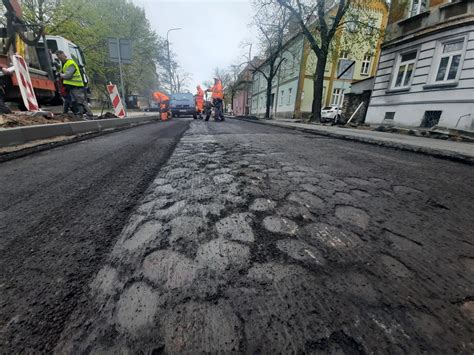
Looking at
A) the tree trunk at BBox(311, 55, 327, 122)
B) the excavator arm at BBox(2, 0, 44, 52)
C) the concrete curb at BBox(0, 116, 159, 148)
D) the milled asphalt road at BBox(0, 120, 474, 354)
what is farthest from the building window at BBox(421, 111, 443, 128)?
the excavator arm at BBox(2, 0, 44, 52)

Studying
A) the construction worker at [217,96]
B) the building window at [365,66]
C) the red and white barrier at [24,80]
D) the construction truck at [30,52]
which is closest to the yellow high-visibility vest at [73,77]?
the construction truck at [30,52]

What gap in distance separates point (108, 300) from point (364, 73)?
28.0 meters

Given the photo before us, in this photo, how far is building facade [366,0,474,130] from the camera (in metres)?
7.65

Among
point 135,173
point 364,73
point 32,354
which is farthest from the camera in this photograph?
point 364,73

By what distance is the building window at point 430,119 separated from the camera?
842 cm

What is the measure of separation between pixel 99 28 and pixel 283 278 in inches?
836

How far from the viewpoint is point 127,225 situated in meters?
1.07

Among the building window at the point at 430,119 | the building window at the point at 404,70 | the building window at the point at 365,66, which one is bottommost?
the building window at the point at 430,119

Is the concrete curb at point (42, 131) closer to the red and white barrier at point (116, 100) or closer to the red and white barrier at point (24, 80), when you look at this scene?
the red and white barrier at point (24, 80)

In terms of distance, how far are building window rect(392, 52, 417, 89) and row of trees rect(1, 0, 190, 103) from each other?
15.0 m

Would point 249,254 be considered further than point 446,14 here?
No

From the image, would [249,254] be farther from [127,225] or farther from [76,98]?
[76,98]

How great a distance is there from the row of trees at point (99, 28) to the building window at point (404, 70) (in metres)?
15.0

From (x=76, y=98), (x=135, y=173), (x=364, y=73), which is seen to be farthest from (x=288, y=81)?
(x=135, y=173)
